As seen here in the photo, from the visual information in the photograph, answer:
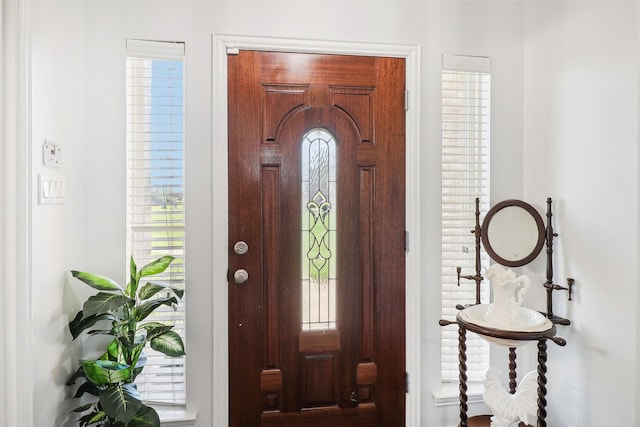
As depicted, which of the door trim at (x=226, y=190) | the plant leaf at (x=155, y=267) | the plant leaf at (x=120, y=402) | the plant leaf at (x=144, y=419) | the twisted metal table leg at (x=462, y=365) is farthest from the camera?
the door trim at (x=226, y=190)

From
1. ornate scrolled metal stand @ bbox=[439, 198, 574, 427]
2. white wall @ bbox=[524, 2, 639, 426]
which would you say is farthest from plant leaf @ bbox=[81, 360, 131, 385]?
white wall @ bbox=[524, 2, 639, 426]

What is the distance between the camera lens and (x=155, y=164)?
6.23ft

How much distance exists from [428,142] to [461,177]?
0.84ft

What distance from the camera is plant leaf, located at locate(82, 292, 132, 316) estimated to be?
1.51m

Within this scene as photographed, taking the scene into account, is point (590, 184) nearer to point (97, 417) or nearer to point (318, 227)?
point (318, 227)

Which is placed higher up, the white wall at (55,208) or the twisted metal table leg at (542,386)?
the white wall at (55,208)

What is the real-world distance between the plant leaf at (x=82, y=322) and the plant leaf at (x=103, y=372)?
143 mm

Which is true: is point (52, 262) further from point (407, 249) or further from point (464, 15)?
point (464, 15)

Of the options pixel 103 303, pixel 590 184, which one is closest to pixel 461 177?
pixel 590 184

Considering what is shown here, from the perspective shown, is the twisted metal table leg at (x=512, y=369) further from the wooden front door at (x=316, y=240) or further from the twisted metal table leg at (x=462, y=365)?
the wooden front door at (x=316, y=240)

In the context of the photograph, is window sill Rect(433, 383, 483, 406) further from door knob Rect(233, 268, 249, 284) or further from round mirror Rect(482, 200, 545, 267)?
door knob Rect(233, 268, 249, 284)

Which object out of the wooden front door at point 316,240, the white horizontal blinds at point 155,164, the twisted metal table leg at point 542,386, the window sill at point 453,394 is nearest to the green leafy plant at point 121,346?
the white horizontal blinds at point 155,164

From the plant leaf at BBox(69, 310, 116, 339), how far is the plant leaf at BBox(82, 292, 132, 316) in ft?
0.25

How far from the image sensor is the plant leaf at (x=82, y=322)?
5.28 feet
